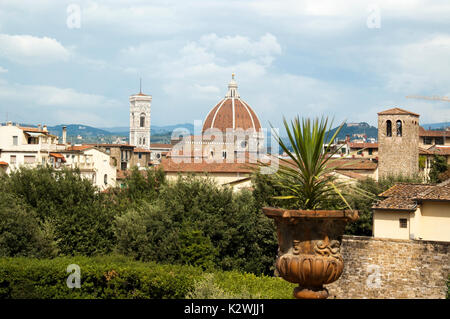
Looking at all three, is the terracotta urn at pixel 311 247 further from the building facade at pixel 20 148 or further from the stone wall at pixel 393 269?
the building facade at pixel 20 148

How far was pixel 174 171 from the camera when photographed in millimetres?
66000

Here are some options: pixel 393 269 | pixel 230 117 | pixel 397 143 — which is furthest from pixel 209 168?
pixel 230 117

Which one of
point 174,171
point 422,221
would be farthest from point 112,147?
point 422,221

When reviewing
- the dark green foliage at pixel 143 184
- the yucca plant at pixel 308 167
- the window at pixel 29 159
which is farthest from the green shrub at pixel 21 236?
the window at pixel 29 159

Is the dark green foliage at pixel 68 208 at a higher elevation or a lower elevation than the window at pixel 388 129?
lower

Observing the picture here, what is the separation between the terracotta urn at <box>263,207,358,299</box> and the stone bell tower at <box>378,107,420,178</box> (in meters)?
51.4

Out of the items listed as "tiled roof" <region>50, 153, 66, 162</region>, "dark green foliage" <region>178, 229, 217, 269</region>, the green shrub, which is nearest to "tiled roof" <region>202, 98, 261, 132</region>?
"tiled roof" <region>50, 153, 66, 162</region>

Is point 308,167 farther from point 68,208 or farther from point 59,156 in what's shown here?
point 59,156

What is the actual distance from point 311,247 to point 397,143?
52548 millimetres

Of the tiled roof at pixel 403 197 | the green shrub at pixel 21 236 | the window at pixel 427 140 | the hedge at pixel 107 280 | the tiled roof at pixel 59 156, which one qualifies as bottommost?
the hedge at pixel 107 280

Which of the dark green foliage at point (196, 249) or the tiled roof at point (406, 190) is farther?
the tiled roof at point (406, 190)

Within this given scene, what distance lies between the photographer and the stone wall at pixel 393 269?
22.0 meters

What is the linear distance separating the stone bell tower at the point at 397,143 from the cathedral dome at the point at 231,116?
346ft

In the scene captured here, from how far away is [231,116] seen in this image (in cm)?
16825
